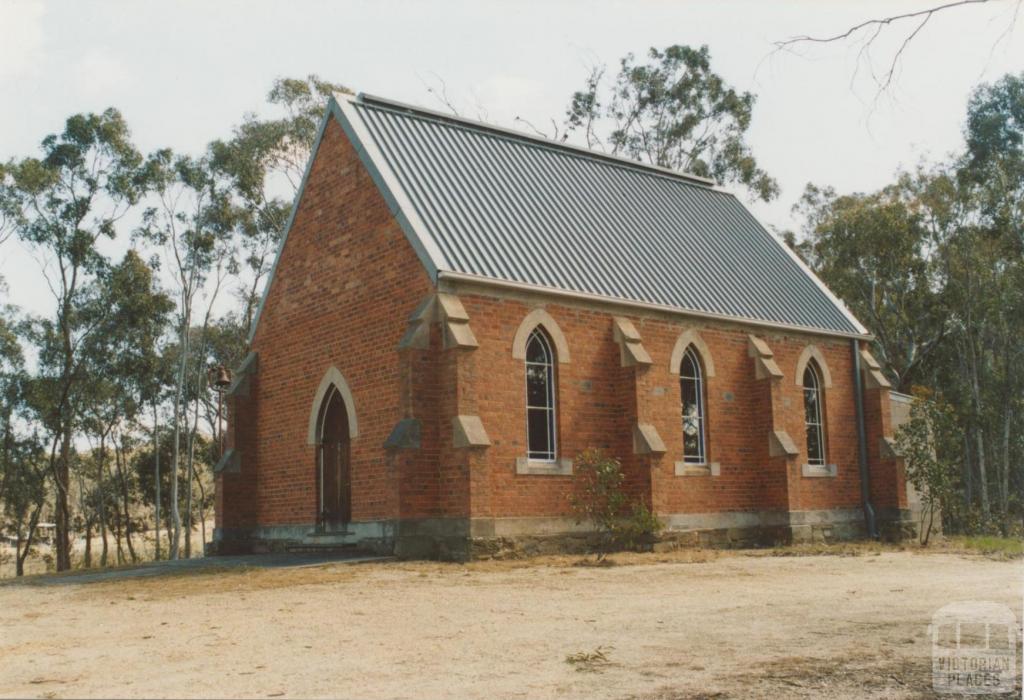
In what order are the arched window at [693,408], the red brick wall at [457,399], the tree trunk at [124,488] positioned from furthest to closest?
the tree trunk at [124,488] → the arched window at [693,408] → the red brick wall at [457,399]

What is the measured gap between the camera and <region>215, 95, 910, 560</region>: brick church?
57.2ft

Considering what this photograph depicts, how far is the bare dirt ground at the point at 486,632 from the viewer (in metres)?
7.09

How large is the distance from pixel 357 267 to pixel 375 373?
92.7 inches

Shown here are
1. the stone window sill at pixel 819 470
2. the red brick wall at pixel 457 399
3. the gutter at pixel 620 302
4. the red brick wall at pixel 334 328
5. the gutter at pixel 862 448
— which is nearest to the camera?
the red brick wall at pixel 457 399

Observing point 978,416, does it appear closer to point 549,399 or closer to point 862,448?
point 862,448

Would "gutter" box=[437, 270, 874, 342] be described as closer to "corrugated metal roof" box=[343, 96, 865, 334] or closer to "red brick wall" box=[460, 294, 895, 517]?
"corrugated metal roof" box=[343, 96, 865, 334]

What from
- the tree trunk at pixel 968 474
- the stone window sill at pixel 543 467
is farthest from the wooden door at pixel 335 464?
the tree trunk at pixel 968 474

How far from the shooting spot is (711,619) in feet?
32.7

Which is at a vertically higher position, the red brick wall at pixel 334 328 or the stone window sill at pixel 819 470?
the red brick wall at pixel 334 328

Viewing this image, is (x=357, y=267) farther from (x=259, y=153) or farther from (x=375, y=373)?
(x=259, y=153)

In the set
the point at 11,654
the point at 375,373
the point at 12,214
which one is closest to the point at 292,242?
the point at 375,373

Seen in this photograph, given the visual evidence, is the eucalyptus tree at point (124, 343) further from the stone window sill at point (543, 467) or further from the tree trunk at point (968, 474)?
the tree trunk at point (968, 474)

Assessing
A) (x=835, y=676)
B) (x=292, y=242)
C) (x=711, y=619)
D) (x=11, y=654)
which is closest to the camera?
(x=835, y=676)

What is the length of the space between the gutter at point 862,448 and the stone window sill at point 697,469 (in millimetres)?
5480
